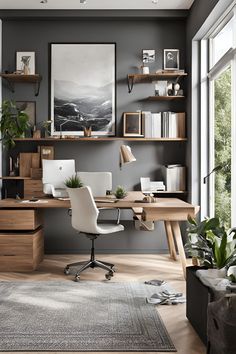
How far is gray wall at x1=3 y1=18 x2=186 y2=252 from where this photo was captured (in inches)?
245

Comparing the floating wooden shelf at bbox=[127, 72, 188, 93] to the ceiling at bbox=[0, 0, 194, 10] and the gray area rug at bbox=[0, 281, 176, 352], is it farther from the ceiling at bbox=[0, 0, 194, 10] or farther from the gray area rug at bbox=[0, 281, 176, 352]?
the gray area rug at bbox=[0, 281, 176, 352]

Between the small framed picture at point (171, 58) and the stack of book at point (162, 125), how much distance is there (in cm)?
63

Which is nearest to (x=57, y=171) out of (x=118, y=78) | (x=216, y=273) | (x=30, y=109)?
(x=30, y=109)

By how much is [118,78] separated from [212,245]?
3.54m

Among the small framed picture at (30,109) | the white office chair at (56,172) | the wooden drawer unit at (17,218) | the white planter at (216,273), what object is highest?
the small framed picture at (30,109)

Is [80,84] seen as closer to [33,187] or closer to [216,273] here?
[33,187]

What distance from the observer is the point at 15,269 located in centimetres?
509

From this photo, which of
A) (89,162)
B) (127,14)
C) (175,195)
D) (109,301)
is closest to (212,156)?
(175,195)

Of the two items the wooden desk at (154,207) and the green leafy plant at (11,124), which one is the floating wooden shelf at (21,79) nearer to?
the green leafy plant at (11,124)

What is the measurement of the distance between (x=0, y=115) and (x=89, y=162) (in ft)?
4.16

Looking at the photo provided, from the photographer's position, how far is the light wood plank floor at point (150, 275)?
10.3 ft

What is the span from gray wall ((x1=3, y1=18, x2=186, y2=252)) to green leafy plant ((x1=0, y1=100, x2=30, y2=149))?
1.18 feet

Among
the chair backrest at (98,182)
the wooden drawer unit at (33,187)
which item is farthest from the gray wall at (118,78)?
the chair backrest at (98,182)

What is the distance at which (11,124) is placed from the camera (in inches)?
228
